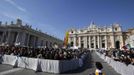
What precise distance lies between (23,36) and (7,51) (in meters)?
41.7

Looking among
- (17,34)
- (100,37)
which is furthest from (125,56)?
(100,37)

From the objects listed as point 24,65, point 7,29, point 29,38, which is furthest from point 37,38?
point 24,65

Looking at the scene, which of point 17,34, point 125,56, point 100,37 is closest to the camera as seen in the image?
point 125,56

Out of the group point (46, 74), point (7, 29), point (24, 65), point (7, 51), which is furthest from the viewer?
point (7, 29)

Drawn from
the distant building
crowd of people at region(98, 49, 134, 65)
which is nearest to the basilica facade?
the distant building

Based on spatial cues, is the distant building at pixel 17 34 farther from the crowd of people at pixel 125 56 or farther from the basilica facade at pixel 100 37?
the basilica facade at pixel 100 37

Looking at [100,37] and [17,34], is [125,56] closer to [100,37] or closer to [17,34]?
[17,34]

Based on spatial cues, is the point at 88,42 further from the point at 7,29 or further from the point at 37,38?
the point at 7,29

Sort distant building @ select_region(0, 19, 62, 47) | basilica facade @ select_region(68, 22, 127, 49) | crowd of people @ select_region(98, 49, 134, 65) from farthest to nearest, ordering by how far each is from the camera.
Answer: basilica facade @ select_region(68, 22, 127, 49) < distant building @ select_region(0, 19, 62, 47) < crowd of people @ select_region(98, 49, 134, 65)

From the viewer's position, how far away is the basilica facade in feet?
286

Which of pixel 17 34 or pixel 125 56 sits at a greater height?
pixel 17 34

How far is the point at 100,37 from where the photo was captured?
9156 centimetres

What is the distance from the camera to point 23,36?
2242 inches

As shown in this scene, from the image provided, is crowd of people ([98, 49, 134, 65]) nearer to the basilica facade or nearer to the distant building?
the distant building
